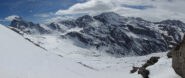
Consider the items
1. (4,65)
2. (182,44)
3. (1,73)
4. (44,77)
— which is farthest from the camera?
(182,44)

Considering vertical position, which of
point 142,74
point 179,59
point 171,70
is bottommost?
point 142,74

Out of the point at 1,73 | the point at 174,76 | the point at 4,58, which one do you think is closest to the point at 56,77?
the point at 4,58

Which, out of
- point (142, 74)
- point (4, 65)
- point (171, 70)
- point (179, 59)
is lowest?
point (142, 74)

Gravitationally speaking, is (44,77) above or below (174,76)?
above

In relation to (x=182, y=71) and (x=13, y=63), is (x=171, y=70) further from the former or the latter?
(x=13, y=63)

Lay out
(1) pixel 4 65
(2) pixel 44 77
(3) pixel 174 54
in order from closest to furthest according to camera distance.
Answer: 1. (1) pixel 4 65
2. (2) pixel 44 77
3. (3) pixel 174 54

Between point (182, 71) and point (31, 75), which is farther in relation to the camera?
point (182, 71)

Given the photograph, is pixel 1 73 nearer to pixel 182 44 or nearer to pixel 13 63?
pixel 13 63

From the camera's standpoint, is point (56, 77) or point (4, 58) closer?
point (4, 58)

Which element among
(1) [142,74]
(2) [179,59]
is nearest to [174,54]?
(2) [179,59]
